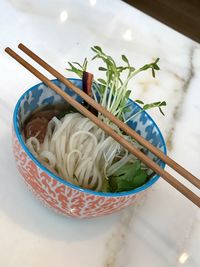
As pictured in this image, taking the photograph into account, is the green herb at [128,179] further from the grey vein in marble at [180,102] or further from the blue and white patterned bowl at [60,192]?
the grey vein in marble at [180,102]

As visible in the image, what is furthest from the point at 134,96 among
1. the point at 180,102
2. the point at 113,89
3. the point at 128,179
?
the point at 128,179

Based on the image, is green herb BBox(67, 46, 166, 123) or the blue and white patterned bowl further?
green herb BBox(67, 46, 166, 123)

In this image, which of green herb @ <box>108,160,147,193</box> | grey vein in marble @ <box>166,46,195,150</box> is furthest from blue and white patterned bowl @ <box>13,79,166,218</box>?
grey vein in marble @ <box>166,46,195,150</box>

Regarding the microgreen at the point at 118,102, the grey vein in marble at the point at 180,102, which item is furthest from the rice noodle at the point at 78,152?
the grey vein in marble at the point at 180,102

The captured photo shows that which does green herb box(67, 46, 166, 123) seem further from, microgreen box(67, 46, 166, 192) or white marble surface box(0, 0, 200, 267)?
white marble surface box(0, 0, 200, 267)

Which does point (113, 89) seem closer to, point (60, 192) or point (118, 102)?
point (118, 102)
